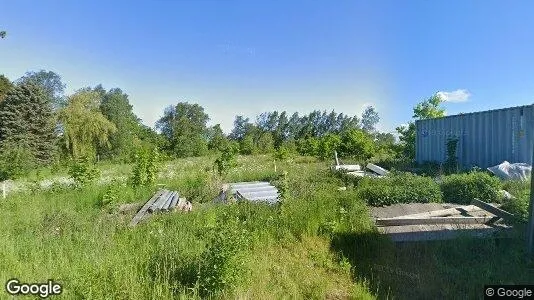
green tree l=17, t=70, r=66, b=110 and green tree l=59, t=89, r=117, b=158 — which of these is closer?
green tree l=59, t=89, r=117, b=158

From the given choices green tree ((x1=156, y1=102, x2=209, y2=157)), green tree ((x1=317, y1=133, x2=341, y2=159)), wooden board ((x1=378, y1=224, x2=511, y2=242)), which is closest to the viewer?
wooden board ((x1=378, y1=224, x2=511, y2=242))

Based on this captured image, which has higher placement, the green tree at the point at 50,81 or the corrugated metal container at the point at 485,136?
the green tree at the point at 50,81

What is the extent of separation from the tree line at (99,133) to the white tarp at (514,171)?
8661mm

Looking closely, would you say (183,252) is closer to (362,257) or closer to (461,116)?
(362,257)

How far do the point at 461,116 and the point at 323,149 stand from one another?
11.5 m

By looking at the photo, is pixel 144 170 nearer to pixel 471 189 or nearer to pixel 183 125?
pixel 471 189

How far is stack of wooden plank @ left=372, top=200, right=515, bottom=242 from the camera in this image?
19.7ft

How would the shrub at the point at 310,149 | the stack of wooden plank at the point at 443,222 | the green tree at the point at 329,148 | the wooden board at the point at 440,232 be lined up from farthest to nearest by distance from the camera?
the shrub at the point at 310,149 → the green tree at the point at 329,148 → the stack of wooden plank at the point at 443,222 → the wooden board at the point at 440,232

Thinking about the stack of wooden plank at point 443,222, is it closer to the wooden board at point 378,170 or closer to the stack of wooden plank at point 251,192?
the stack of wooden plank at point 251,192

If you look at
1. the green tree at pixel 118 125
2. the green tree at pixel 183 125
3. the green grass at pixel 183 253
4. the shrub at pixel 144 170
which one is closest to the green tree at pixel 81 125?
the green tree at pixel 118 125

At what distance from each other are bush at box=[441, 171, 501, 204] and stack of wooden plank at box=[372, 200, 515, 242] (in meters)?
1.27

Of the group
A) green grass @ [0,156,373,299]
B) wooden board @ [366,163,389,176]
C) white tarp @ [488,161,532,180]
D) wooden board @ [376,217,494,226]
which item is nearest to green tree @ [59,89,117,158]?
wooden board @ [366,163,389,176]

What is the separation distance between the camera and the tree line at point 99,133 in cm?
2384

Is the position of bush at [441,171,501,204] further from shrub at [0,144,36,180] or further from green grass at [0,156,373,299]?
shrub at [0,144,36,180]
